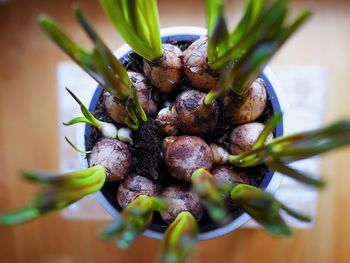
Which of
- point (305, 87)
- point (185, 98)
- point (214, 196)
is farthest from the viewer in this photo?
point (305, 87)

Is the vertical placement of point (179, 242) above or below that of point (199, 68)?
below

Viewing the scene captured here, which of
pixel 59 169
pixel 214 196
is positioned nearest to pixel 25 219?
pixel 214 196

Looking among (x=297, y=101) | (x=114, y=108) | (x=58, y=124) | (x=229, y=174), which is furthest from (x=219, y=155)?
(x=58, y=124)

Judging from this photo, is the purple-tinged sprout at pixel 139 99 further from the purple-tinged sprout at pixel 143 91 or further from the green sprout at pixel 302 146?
the green sprout at pixel 302 146

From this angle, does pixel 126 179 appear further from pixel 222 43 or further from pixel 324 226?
pixel 324 226

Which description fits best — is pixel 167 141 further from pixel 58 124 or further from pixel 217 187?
pixel 58 124

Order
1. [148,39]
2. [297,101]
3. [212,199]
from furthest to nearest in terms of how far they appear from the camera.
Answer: [297,101]
[148,39]
[212,199]
